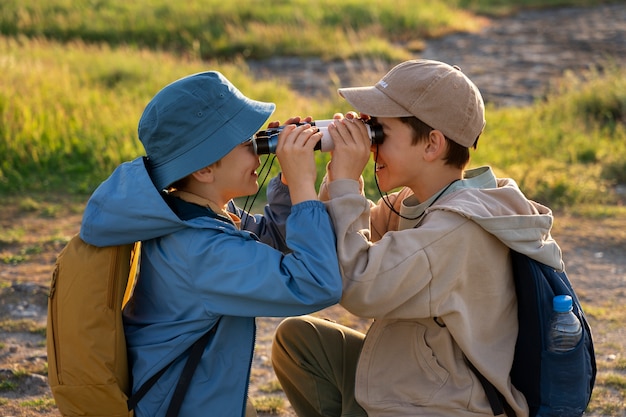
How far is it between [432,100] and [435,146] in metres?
0.16

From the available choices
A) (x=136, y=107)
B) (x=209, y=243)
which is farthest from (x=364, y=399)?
(x=136, y=107)

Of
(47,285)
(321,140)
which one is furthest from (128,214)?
(47,285)

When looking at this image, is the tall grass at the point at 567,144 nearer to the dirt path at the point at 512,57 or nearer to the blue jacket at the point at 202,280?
the dirt path at the point at 512,57

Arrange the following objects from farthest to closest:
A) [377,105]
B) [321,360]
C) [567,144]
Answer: [567,144], [321,360], [377,105]

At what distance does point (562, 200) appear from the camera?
7578mm

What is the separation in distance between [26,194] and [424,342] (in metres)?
5.45

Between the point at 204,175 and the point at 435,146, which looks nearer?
the point at 204,175

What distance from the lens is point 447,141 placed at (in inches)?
119

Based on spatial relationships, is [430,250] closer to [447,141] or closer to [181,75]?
[447,141]

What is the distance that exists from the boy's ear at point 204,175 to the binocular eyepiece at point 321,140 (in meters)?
0.17

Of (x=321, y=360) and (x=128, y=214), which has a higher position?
(x=128, y=214)

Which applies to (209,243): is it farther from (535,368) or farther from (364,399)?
(535,368)

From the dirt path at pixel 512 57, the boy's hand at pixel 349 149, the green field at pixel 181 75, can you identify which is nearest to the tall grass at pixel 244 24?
the green field at pixel 181 75

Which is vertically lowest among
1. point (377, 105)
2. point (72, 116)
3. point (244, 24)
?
point (244, 24)
